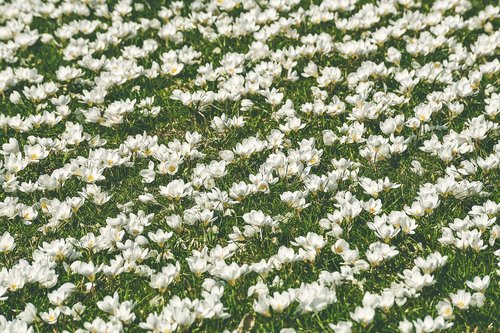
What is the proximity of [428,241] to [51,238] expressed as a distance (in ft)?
6.25

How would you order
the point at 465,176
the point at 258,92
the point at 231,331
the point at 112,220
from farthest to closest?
the point at 258,92
the point at 465,176
the point at 112,220
the point at 231,331

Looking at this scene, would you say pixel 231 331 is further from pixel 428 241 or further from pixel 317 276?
pixel 428 241

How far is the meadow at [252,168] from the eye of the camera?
130 inches

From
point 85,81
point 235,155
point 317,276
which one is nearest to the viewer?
point 317,276

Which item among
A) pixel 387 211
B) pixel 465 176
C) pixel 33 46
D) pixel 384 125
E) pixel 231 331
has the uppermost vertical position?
pixel 33 46

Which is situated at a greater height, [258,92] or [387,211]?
[258,92]

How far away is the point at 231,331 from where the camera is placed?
3.22 meters

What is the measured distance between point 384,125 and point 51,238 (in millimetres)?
1986

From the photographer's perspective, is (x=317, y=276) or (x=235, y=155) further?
(x=235, y=155)

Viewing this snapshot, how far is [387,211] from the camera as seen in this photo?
3875 millimetres

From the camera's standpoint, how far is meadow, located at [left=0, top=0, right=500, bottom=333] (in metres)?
3.31

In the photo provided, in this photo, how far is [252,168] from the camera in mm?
4238

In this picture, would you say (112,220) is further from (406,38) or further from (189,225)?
(406,38)

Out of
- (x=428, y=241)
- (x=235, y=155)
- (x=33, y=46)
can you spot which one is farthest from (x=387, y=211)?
(x=33, y=46)
